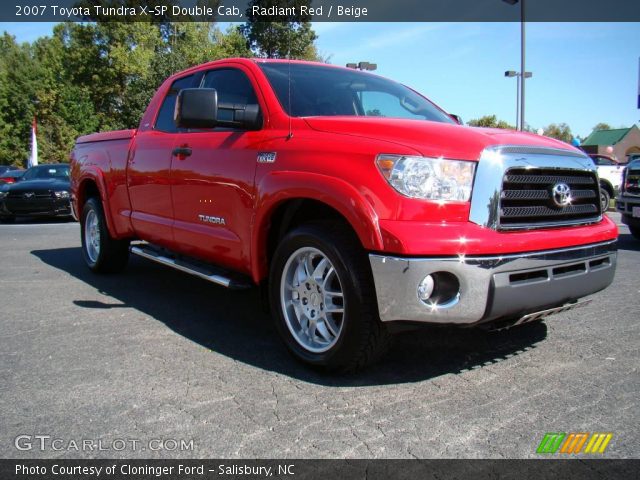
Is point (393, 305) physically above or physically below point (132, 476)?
above

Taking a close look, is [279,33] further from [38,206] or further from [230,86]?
[230,86]

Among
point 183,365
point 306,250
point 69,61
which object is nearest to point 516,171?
point 306,250

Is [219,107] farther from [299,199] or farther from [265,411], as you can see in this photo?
[265,411]

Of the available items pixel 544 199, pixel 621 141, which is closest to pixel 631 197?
pixel 544 199

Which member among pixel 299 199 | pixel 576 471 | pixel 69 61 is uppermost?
pixel 69 61

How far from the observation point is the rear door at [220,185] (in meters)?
3.68

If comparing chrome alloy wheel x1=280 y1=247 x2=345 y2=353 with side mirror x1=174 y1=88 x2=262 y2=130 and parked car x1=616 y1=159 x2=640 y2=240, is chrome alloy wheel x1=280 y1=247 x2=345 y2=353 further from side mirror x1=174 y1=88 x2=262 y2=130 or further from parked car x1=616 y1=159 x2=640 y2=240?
parked car x1=616 y1=159 x2=640 y2=240

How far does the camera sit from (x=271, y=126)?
3594mm

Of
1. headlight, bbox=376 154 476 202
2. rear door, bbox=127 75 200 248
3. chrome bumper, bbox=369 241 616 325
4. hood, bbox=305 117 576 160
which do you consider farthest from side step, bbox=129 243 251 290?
headlight, bbox=376 154 476 202

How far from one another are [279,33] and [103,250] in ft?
49.7

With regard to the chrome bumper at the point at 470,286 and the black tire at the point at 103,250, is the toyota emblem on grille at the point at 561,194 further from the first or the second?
the black tire at the point at 103,250

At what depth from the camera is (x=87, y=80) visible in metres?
45.7

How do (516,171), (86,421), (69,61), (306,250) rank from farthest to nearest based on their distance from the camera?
1. (69,61)
2. (306,250)
3. (516,171)
4. (86,421)

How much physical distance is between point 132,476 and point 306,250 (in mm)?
1498
